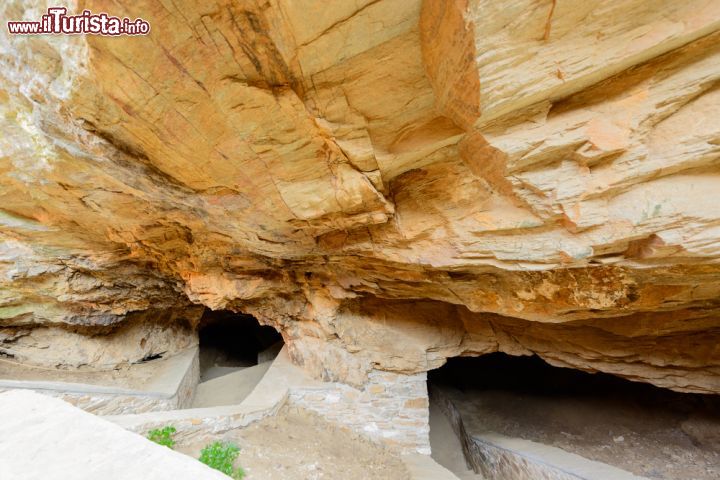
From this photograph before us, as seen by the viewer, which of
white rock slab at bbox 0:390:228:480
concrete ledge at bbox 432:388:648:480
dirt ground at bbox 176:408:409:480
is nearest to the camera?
white rock slab at bbox 0:390:228:480

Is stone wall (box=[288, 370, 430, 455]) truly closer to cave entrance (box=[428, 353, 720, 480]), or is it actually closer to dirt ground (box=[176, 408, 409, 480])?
dirt ground (box=[176, 408, 409, 480])

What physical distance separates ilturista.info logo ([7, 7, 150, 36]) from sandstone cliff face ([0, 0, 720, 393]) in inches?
3.0

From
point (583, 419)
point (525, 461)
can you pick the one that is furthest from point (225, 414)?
point (583, 419)

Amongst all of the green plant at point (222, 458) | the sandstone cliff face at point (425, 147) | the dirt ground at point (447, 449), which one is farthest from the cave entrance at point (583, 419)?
the green plant at point (222, 458)

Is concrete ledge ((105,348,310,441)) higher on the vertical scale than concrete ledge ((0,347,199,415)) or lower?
higher

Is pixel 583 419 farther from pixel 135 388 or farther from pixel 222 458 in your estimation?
pixel 135 388

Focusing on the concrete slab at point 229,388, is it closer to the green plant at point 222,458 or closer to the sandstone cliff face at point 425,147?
the green plant at point 222,458

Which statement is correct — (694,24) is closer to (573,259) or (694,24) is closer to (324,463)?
(573,259)

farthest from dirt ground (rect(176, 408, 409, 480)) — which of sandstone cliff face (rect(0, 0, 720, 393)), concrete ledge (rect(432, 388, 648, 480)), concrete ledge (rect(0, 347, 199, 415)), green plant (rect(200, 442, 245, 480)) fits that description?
concrete ledge (rect(0, 347, 199, 415))

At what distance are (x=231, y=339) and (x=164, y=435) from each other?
12.1 m

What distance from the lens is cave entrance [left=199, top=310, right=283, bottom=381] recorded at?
41.8 ft

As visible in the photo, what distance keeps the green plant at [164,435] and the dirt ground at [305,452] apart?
154 millimetres

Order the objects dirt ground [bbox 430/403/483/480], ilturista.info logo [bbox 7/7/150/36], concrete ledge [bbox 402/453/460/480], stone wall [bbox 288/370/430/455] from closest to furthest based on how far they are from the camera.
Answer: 1. ilturista.info logo [bbox 7/7/150/36]
2. concrete ledge [bbox 402/453/460/480]
3. stone wall [bbox 288/370/430/455]
4. dirt ground [bbox 430/403/483/480]

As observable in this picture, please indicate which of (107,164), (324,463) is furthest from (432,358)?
(107,164)
